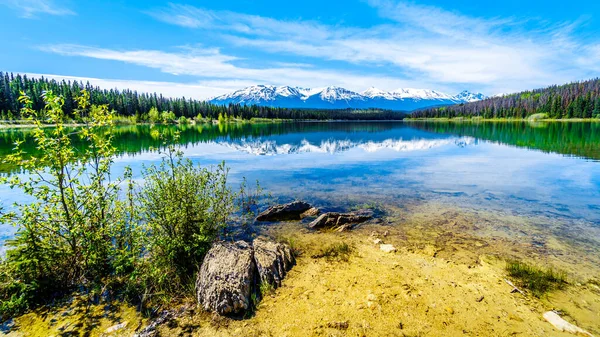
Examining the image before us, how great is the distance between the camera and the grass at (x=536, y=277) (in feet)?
31.0

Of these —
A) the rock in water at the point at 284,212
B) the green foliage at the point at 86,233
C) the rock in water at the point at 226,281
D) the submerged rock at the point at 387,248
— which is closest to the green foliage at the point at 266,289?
the rock in water at the point at 226,281

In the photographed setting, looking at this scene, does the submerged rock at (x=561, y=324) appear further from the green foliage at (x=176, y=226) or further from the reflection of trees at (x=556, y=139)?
the reflection of trees at (x=556, y=139)

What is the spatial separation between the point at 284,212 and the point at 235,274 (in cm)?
887

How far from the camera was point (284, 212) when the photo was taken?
59.1 feet

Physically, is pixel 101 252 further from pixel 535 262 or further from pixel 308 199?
pixel 535 262

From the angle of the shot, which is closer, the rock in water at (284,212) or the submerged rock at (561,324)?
the submerged rock at (561,324)

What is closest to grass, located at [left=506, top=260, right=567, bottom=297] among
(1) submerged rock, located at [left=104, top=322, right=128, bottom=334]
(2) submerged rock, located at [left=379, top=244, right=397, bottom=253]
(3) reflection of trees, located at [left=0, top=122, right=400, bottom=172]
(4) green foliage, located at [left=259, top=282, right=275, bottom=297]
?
(2) submerged rock, located at [left=379, top=244, right=397, bottom=253]

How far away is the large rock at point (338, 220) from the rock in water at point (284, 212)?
1.72 m

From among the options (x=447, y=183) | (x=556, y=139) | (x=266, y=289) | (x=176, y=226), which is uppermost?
(x=556, y=139)

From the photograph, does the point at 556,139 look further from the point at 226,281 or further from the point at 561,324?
the point at 226,281

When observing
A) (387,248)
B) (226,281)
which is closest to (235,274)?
(226,281)

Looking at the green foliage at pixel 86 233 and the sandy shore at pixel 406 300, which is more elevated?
the green foliage at pixel 86 233

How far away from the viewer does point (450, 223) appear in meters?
16.1

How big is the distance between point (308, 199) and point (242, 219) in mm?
6412
